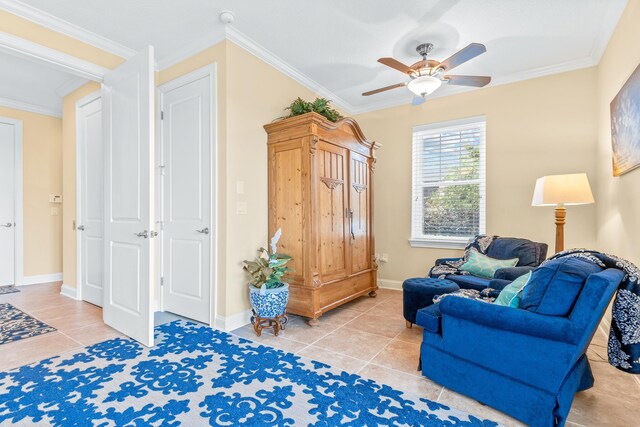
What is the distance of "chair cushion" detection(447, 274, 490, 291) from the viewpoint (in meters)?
2.90

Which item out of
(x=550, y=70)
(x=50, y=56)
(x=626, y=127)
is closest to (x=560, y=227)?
(x=626, y=127)

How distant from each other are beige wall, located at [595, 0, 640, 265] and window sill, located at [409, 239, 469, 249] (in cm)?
136

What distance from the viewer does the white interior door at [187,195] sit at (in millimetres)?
3025

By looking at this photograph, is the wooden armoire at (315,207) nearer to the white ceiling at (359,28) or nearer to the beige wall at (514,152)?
the white ceiling at (359,28)

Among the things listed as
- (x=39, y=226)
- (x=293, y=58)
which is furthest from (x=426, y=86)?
(x=39, y=226)

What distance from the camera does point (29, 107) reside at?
4.74 m

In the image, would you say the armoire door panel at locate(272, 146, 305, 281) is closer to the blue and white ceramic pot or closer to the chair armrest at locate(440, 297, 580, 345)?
the blue and white ceramic pot

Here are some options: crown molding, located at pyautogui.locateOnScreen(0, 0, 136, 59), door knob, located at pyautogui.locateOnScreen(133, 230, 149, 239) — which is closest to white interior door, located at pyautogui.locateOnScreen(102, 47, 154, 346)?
door knob, located at pyautogui.locateOnScreen(133, 230, 149, 239)

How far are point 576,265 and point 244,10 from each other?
2.95 m

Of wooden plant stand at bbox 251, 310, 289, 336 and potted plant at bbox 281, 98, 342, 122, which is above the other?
potted plant at bbox 281, 98, 342, 122

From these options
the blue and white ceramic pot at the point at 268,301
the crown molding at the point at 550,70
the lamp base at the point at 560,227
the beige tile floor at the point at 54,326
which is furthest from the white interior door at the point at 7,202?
the lamp base at the point at 560,227

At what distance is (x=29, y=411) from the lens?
1680 mm

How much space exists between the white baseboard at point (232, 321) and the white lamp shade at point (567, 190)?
3079 millimetres

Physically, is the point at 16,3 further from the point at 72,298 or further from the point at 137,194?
the point at 72,298
